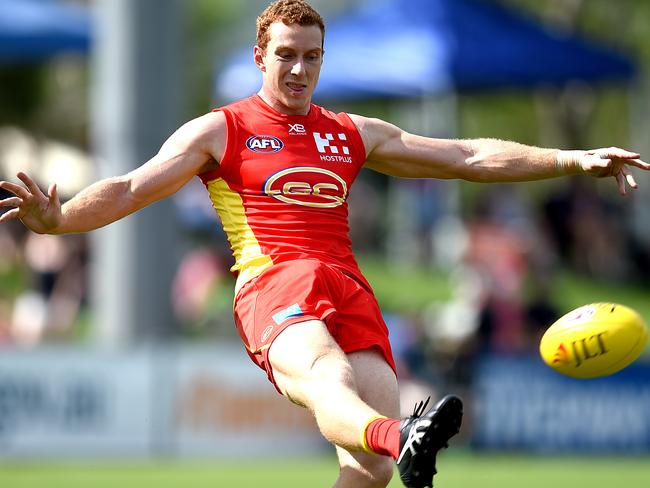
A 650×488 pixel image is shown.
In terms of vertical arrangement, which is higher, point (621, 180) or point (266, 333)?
point (621, 180)

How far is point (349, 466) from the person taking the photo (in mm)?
6738

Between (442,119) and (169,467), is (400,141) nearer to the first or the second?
(169,467)

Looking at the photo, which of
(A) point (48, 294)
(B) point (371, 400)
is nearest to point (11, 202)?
(B) point (371, 400)

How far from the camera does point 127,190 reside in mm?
6629

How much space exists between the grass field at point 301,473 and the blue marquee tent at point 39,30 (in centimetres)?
688

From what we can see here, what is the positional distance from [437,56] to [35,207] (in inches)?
438

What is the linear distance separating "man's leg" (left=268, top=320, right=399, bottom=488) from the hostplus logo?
90cm

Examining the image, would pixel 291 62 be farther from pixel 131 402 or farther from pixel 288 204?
pixel 131 402

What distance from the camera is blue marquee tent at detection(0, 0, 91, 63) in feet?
60.8

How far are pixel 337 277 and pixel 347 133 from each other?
2.54 ft

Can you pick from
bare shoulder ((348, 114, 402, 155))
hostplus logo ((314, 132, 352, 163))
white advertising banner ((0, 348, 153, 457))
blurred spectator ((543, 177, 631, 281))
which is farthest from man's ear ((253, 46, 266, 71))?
blurred spectator ((543, 177, 631, 281))

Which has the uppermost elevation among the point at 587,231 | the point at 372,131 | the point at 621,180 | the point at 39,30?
the point at 39,30

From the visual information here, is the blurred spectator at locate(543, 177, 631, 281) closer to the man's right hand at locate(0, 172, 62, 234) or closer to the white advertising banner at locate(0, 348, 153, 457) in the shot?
the white advertising banner at locate(0, 348, 153, 457)

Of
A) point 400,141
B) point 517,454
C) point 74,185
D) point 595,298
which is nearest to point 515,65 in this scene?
point 595,298
